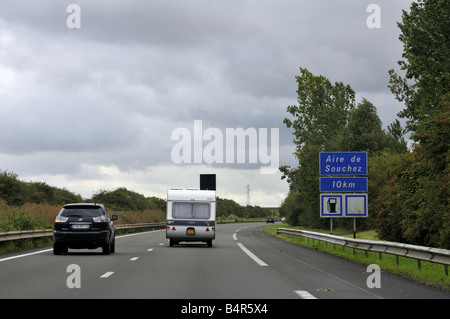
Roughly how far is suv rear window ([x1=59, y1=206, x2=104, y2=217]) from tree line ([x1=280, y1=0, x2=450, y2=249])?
39.6 ft

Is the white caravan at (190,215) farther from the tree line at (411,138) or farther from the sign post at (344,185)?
the tree line at (411,138)

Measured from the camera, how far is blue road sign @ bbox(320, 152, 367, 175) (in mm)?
30406

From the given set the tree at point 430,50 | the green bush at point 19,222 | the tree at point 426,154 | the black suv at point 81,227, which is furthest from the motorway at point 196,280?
the tree at point 430,50

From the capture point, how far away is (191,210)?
30141 mm

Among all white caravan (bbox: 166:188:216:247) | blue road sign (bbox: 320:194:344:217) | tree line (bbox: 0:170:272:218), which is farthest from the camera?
tree line (bbox: 0:170:272:218)

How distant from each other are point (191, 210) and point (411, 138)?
10591mm

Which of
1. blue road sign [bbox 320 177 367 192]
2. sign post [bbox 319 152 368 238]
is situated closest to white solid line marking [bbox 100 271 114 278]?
sign post [bbox 319 152 368 238]

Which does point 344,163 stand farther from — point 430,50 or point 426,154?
point 430,50

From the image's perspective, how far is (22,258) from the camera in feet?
69.8

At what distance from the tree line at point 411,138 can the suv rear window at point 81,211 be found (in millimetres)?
12073

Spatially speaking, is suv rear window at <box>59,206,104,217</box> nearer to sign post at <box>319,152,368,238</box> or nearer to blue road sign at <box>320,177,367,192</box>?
sign post at <box>319,152,368,238</box>

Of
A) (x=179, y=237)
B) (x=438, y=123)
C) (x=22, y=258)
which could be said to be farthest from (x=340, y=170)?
(x=22, y=258)
